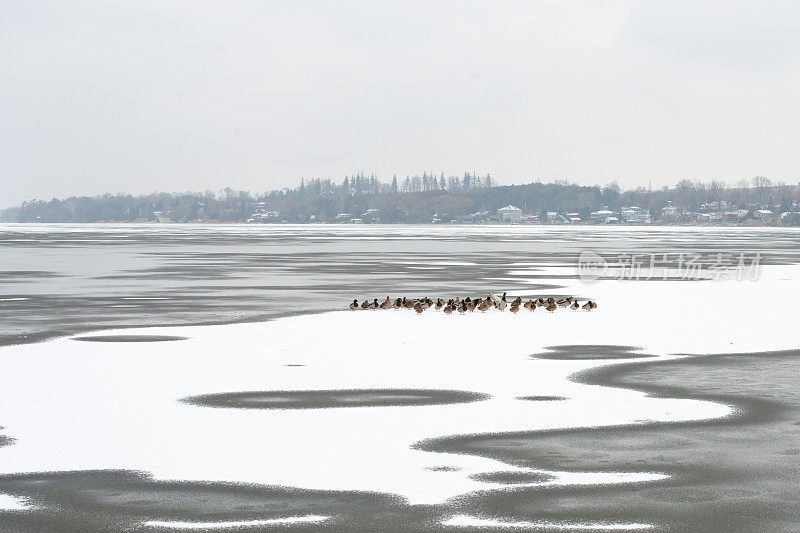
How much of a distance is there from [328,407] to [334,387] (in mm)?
1549

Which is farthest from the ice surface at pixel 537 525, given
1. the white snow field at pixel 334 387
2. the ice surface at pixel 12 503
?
the ice surface at pixel 12 503

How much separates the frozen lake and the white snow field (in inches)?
1.9

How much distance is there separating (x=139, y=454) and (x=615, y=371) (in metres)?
8.30

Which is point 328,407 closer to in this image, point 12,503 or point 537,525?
point 12,503

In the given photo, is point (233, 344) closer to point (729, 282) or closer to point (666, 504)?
point (666, 504)

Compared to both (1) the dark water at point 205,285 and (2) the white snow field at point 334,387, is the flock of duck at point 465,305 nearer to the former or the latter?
(2) the white snow field at point 334,387

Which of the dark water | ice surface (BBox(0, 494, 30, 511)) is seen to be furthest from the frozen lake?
the dark water

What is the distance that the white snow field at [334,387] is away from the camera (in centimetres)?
1045

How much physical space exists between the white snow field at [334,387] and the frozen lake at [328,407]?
5 cm

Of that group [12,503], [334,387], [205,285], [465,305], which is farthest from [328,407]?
[205,285]

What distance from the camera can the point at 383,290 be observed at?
33781 mm

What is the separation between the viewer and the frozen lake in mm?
9070

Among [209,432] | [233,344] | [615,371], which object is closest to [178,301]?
[233,344]

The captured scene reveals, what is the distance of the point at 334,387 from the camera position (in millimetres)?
15055
